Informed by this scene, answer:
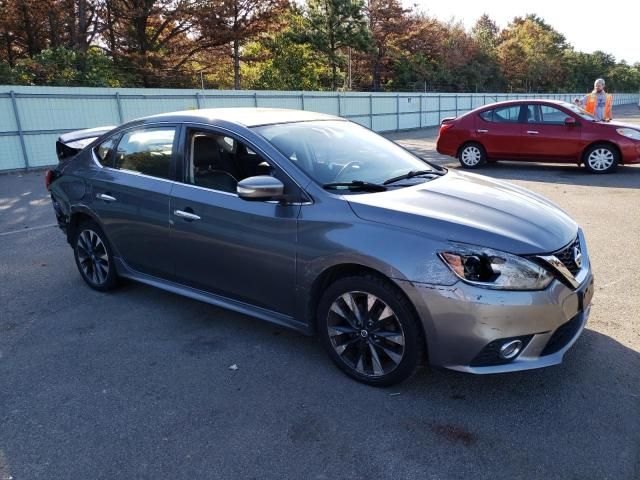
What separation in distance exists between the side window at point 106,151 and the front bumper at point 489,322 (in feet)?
9.95

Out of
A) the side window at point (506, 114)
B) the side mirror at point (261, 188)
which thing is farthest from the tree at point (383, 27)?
the side mirror at point (261, 188)

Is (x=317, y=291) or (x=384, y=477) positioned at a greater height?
(x=317, y=291)

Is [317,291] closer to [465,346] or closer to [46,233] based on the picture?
[465,346]

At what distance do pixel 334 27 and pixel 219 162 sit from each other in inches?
1147

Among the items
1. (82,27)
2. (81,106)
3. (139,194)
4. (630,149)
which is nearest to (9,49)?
(82,27)

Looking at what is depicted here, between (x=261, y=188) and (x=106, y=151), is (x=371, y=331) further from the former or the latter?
(x=106, y=151)

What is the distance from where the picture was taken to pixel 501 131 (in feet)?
37.2

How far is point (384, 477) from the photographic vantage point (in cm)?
244

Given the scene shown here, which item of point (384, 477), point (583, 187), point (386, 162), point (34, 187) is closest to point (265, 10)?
point (34, 187)

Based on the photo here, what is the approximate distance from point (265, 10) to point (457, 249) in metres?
29.2

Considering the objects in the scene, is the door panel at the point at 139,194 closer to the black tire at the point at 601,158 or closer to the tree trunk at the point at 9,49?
the black tire at the point at 601,158

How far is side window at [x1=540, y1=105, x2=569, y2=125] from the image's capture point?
10.6 m

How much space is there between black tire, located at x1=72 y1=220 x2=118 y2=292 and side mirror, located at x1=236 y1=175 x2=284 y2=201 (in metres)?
1.96

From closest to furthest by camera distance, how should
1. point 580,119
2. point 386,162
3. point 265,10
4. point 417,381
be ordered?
point 417,381
point 386,162
point 580,119
point 265,10
